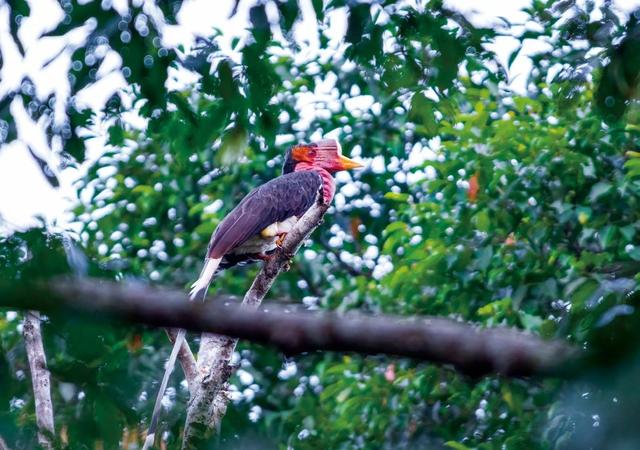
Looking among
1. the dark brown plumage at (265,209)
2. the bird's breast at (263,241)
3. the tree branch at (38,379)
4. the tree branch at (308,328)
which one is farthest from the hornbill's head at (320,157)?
the tree branch at (308,328)

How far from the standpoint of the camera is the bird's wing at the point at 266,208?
445 cm

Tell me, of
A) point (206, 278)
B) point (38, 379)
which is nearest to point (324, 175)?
point (206, 278)

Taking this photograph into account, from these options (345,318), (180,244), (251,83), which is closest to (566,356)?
(345,318)

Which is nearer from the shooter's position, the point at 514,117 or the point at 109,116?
the point at 109,116

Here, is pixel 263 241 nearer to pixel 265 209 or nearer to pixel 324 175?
pixel 265 209

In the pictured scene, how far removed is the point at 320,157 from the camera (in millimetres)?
5477

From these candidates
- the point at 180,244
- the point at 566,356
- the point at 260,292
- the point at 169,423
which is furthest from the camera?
the point at 180,244

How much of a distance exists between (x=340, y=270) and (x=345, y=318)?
20.3ft

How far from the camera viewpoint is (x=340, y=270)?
6.89m

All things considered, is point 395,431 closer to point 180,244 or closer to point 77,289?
point 180,244

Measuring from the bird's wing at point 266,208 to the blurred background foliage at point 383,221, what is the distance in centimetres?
A: 48

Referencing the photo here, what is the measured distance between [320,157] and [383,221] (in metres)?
1.42

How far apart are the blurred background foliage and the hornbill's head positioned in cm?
24

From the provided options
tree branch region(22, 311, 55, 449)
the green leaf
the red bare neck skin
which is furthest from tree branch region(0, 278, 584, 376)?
the red bare neck skin
